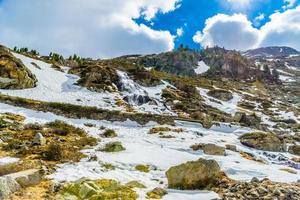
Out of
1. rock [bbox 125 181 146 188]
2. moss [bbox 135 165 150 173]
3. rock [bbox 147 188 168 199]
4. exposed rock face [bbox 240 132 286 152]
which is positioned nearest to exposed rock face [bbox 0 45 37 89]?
exposed rock face [bbox 240 132 286 152]

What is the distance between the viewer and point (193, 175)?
743 inches

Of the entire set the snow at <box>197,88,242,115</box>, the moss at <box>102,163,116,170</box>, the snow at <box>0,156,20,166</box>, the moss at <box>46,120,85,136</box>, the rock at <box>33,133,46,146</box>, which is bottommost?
the snow at <box>0,156,20,166</box>

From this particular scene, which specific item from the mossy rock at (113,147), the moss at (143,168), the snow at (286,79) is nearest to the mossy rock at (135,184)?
the moss at (143,168)

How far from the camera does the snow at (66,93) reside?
50.0 m

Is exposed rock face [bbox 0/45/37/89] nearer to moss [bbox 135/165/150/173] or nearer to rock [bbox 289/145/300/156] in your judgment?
moss [bbox 135/165/150/173]

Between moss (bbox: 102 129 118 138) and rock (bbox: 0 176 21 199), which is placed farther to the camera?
moss (bbox: 102 129 118 138)

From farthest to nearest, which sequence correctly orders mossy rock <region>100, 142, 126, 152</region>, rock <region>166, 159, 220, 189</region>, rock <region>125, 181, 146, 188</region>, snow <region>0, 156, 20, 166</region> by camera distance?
1. mossy rock <region>100, 142, 126, 152</region>
2. snow <region>0, 156, 20, 166</region>
3. rock <region>166, 159, 220, 189</region>
4. rock <region>125, 181, 146, 188</region>

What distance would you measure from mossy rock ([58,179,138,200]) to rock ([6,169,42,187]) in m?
1.59

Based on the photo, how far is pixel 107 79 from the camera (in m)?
66.1

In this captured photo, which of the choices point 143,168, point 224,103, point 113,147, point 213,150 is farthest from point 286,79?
point 143,168

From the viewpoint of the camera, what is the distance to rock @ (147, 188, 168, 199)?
1707 centimetres

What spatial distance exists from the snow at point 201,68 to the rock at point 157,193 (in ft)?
519

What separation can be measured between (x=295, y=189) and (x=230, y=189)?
3128 millimetres

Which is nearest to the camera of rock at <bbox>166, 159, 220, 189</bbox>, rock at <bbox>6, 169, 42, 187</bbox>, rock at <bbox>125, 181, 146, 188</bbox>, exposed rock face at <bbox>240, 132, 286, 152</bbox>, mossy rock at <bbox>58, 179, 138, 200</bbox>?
mossy rock at <bbox>58, 179, 138, 200</bbox>
